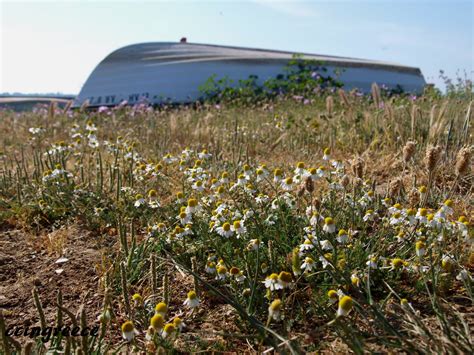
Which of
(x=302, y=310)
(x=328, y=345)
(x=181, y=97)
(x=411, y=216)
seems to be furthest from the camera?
(x=181, y=97)

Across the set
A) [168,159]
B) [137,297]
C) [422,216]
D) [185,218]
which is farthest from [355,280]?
[168,159]

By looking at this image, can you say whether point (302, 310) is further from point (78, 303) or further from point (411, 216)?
point (78, 303)

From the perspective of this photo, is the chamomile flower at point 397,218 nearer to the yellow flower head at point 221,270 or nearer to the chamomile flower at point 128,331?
the yellow flower head at point 221,270

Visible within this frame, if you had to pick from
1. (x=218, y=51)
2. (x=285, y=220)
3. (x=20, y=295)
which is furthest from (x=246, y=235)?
(x=218, y=51)

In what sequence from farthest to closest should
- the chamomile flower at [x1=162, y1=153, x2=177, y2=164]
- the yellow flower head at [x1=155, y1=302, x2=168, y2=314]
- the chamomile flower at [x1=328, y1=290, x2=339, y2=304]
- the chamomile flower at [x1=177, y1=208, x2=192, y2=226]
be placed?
the chamomile flower at [x1=162, y1=153, x2=177, y2=164] → the chamomile flower at [x1=177, y1=208, x2=192, y2=226] → the chamomile flower at [x1=328, y1=290, x2=339, y2=304] → the yellow flower head at [x1=155, y1=302, x2=168, y2=314]

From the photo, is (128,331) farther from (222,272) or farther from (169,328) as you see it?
(222,272)

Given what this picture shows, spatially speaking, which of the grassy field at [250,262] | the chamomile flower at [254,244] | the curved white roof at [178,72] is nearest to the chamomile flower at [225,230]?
the grassy field at [250,262]

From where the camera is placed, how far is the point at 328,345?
2143mm

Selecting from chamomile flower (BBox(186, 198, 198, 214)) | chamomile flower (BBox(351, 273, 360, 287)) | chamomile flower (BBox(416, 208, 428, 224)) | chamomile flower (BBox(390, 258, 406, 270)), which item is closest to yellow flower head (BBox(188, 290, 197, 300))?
chamomile flower (BBox(351, 273, 360, 287))

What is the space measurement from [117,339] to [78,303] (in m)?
0.52

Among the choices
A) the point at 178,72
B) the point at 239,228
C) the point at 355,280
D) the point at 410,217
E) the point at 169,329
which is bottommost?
the point at 169,329

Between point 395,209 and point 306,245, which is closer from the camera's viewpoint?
point 306,245

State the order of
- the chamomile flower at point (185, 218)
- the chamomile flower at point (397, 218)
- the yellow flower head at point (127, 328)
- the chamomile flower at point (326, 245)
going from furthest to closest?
1. the chamomile flower at point (185, 218)
2. the chamomile flower at point (397, 218)
3. the chamomile flower at point (326, 245)
4. the yellow flower head at point (127, 328)

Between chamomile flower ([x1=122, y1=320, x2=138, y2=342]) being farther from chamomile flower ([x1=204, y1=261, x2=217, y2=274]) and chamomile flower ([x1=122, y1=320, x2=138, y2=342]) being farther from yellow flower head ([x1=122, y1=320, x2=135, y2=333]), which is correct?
chamomile flower ([x1=204, y1=261, x2=217, y2=274])
